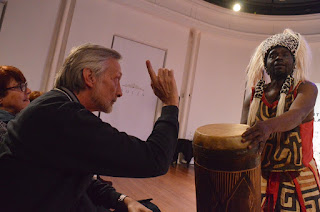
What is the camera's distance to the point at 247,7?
6539 millimetres

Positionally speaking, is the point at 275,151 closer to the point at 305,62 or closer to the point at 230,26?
the point at 305,62

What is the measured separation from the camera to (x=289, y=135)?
111 cm

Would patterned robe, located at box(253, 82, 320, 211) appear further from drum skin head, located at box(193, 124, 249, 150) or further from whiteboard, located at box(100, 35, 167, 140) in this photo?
whiteboard, located at box(100, 35, 167, 140)

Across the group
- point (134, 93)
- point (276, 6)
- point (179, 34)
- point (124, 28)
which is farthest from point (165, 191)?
point (276, 6)

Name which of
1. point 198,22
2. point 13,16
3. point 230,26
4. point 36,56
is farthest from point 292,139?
point 230,26

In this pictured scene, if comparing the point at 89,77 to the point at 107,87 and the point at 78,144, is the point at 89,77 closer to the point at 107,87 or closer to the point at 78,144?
the point at 107,87

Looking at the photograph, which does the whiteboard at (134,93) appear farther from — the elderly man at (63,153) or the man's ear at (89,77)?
the elderly man at (63,153)

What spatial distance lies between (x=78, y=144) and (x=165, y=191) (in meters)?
2.82

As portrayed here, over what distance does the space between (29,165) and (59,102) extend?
0.78 ft

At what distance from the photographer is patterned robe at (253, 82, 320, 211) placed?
42.7 inches

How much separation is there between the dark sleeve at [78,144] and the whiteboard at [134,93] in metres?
4.63

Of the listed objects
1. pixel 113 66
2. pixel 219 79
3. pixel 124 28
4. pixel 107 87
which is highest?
pixel 124 28

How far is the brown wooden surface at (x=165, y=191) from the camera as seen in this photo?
2.73 meters

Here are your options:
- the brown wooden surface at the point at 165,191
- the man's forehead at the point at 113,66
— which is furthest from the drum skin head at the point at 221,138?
the brown wooden surface at the point at 165,191
